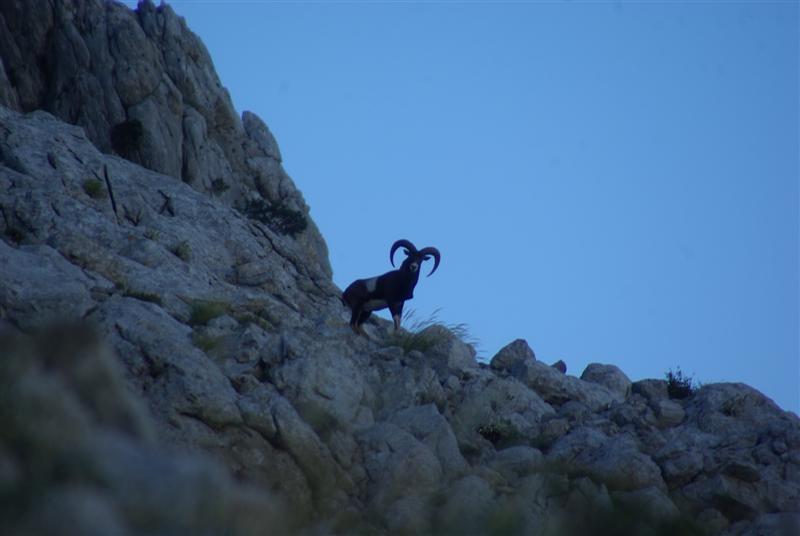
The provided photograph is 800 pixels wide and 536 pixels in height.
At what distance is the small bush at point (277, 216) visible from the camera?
38.8m

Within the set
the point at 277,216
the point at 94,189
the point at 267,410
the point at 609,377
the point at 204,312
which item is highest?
the point at 277,216

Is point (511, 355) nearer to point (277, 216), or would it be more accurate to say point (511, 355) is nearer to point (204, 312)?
point (204, 312)

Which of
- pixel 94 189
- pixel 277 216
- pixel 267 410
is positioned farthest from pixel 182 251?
pixel 277 216

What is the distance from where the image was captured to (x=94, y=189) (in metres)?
25.6

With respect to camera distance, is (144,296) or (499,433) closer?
(144,296)

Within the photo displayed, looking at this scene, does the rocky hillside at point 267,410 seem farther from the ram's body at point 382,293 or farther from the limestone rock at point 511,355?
the ram's body at point 382,293

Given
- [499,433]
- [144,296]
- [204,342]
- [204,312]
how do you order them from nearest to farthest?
[204,342] → [144,296] → [204,312] → [499,433]

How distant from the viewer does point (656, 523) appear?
29.7 feet

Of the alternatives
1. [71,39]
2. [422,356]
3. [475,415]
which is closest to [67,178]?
[422,356]

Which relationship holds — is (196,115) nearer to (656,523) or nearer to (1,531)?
(656,523)

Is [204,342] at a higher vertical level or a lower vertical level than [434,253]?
lower

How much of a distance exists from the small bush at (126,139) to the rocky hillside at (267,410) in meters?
6.37

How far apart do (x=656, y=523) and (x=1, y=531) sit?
580 centimetres

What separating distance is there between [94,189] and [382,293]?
675 centimetres
